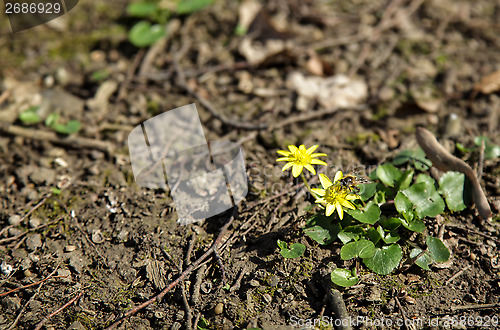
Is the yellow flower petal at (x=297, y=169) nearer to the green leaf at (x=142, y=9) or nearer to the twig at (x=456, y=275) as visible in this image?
the twig at (x=456, y=275)

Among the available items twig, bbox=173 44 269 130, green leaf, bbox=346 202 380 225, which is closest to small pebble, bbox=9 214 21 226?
twig, bbox=173 44 269 130

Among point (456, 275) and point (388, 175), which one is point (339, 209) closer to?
point (388, 175)

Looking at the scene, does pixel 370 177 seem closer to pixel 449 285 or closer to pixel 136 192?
pixel 449 285

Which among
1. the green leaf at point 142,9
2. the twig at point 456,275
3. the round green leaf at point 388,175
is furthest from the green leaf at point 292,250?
the green leaf at point 142,9

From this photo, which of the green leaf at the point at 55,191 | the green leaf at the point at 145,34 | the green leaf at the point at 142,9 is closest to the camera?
the green leaf at the point at 55,191

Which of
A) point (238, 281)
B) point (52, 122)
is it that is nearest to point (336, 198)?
point (238, 281)

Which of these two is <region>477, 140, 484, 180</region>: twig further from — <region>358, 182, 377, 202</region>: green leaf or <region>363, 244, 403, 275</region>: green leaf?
<region>363, 244, 403, 275</region>: green leaf

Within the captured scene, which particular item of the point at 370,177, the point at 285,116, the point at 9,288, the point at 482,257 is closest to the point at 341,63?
the point at 285,116
